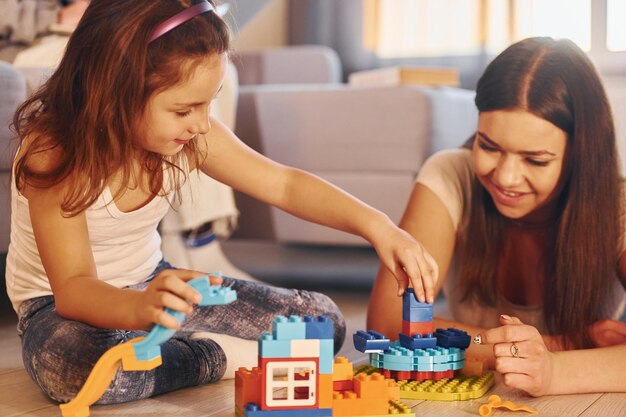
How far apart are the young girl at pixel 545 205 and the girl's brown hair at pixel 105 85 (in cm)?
48

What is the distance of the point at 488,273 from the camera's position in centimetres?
147

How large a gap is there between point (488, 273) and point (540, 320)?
0.39 feet

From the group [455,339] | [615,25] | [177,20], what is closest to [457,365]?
[455,339]

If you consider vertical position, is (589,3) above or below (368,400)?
above

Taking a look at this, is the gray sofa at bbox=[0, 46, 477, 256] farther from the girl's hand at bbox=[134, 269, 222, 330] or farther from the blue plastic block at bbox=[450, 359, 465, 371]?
the girl's hand at bbox=[134, 269, 222, 330]

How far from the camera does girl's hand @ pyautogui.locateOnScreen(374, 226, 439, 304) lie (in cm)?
111

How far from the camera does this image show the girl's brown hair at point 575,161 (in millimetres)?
1329

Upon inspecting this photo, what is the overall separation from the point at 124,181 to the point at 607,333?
2.45 ft

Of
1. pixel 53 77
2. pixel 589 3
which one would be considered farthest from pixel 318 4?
pixel 53 77

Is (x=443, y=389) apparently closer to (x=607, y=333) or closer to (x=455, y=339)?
(x=455, y=339)

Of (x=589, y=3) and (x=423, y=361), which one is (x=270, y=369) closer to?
(x=423, y=361)

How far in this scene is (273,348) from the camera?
3.17ft

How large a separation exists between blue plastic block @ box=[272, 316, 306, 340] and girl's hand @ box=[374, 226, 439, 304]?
0.20 metres

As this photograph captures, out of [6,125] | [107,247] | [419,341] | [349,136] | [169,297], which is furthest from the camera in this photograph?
[349,136]
